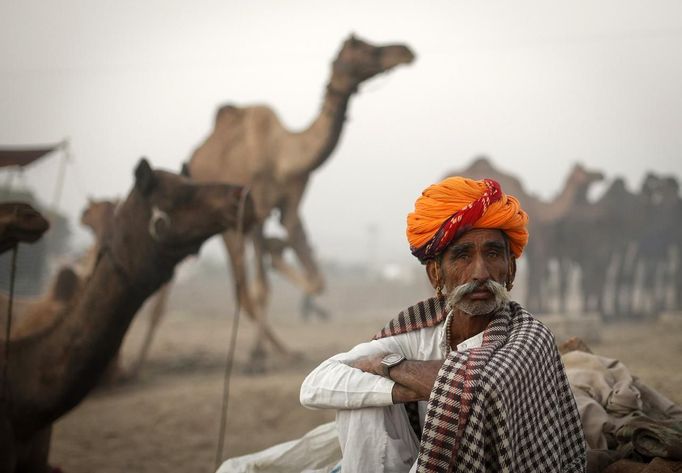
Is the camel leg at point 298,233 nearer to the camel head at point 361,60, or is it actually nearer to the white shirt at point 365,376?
the camel head at point 361,60

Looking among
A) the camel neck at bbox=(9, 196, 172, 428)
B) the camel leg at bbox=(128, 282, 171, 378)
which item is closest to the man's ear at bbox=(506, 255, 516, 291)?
the camel neck at bbox=(9, 196, 172, 428)

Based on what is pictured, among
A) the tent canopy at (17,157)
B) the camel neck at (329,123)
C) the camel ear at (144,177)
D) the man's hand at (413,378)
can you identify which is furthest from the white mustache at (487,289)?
the camel neck at (329,123)

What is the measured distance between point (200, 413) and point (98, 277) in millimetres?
3128

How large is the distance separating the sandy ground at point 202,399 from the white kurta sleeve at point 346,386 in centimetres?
239

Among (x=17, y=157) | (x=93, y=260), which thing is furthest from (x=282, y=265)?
(x=17, y=157)

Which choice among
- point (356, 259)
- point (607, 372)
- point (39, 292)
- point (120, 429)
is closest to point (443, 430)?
point (607, 372)

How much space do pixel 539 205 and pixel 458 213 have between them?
31.4 feet

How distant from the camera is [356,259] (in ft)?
106

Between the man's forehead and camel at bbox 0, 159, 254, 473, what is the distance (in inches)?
79.6

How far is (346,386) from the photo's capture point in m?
1.89

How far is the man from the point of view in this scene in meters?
1.66

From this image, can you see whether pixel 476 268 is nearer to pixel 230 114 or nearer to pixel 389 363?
pixel 389 363

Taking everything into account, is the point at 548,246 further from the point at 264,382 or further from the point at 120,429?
the point at 120,429

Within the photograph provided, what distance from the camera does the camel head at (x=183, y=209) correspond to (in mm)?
3631
